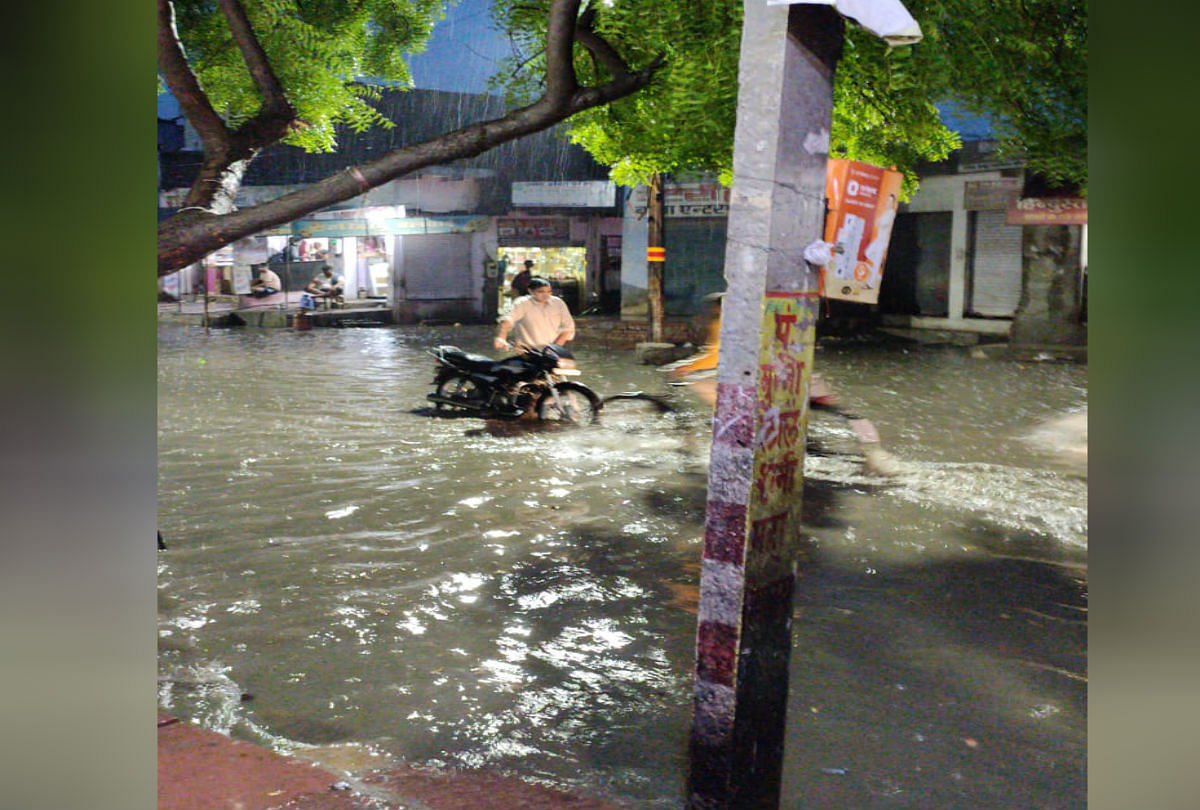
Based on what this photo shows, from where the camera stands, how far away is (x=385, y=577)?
21.0 feet

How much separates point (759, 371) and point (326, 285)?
27590 mm

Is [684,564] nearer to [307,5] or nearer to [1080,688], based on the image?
[1080,688]

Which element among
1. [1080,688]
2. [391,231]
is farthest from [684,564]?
[391,231]

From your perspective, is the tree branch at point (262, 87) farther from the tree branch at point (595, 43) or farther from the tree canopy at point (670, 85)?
the tree branch at point (595, 43)

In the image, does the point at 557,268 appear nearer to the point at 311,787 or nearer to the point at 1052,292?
the point at 1052,292

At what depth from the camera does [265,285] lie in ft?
95.9

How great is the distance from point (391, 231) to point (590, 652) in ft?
82.0

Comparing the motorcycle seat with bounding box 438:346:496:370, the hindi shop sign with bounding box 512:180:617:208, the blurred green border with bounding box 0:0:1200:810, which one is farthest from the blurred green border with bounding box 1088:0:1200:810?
the hindi shop sign with bounding box 512:180:617:208

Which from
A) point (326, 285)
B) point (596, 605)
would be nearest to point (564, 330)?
point (596, 605)

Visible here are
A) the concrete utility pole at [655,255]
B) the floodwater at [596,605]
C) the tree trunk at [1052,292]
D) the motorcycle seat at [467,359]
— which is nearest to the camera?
the floodwater at [596,605]

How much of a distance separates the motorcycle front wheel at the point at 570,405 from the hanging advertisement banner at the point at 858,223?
25.5 ft

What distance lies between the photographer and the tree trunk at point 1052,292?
19953mm

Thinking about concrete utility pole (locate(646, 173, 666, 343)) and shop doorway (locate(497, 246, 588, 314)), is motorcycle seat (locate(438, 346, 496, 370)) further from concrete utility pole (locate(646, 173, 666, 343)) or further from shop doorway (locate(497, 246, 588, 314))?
shop doorway (locate(497, 246, 588, 314))

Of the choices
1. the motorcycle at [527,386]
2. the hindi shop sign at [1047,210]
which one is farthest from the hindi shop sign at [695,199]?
the motorcycle at [527,386]
